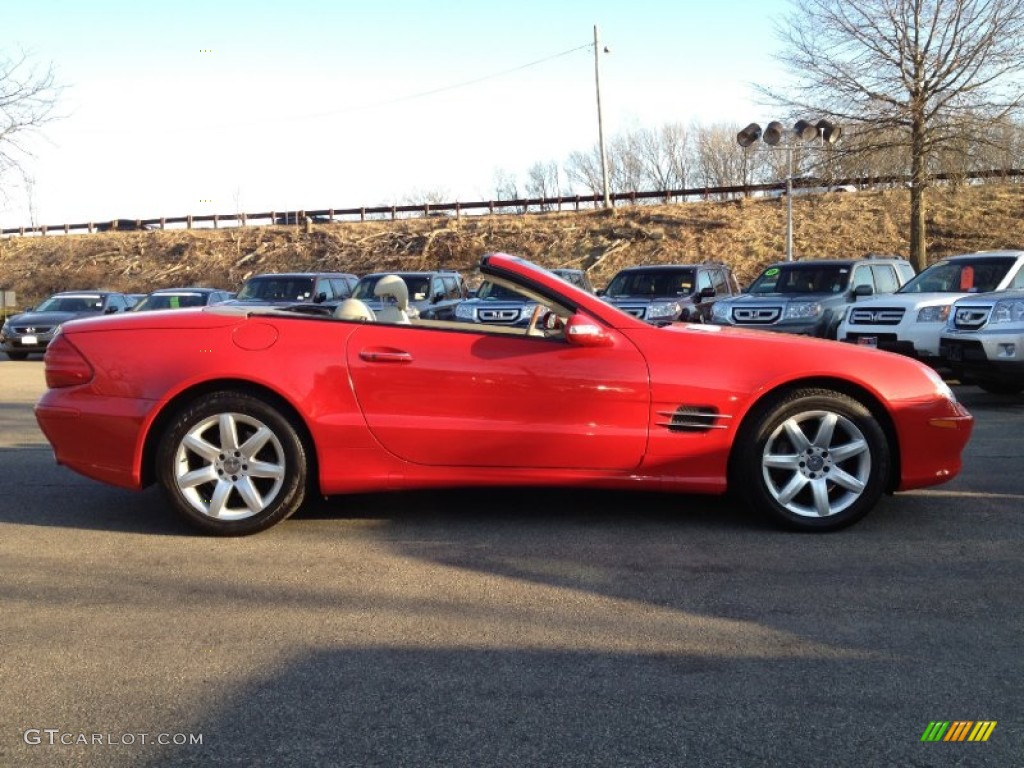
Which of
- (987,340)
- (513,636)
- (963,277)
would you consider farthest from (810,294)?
(513,636)

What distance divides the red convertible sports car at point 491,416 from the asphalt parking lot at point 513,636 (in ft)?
1.04

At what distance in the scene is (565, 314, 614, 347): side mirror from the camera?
5.24 m

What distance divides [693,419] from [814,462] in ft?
2.33

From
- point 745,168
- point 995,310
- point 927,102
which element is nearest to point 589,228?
point 927,102

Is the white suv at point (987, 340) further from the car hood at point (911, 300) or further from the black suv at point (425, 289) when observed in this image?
the black suv at point (425, 289)

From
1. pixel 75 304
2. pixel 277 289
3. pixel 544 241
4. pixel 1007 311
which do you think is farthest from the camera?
pixel 544 241

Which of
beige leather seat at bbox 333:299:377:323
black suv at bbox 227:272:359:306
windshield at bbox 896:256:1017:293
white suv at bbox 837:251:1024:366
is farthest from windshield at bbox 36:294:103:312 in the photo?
beige leather seat at bbox 333:299:377:323

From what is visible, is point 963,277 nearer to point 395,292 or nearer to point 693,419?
point 693,419

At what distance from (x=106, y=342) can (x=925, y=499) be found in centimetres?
498

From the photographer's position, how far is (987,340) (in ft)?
33.3

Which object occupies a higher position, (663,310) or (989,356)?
(663,310)

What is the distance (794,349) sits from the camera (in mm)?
5344

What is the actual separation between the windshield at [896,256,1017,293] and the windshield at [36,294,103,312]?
18.0m

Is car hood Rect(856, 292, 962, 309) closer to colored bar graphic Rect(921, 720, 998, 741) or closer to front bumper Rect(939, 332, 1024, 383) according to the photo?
front bumper Rect(939, 332, 1024, 383)
